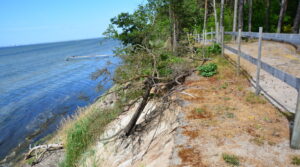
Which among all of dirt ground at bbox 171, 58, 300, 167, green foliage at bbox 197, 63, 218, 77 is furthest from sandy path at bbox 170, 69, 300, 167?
green foliage at bbox 197, 63, 218, 77

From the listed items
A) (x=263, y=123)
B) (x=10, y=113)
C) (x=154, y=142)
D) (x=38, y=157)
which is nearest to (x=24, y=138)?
(x=38, y=157)

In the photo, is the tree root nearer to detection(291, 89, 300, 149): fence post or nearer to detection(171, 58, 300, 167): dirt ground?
detection(171, 58, 300, 167): dirt ground

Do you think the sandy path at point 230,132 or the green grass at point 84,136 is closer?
the sandy path at point 230,132

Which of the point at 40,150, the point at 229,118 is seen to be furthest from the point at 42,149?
the point at 229,118

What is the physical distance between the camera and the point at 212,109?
497cm

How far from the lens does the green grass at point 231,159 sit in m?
2.98

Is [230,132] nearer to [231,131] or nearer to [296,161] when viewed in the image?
[231,131]

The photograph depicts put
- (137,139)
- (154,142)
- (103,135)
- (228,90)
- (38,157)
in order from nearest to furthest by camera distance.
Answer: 1. (154,142)
2. (137,139)
3. (228,90)
4. (103,135)
5. (38,157)

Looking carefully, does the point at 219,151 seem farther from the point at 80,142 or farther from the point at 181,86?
the point at 80,142

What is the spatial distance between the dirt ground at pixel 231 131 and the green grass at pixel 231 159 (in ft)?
0.15

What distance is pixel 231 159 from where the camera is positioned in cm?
306

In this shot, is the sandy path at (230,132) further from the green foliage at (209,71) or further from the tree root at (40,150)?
the tree root at (40,150)

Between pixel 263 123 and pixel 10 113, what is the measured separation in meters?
18.0

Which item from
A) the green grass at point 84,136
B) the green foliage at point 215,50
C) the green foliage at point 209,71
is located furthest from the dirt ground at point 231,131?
the green foliage at point 215,50
